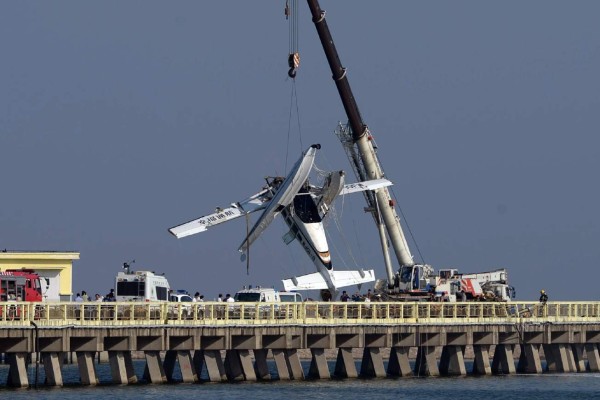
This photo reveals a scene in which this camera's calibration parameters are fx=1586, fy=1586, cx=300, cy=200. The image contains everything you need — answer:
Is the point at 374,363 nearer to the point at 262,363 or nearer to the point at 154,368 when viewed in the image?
the point at 262,363

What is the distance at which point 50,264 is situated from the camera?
351 ft

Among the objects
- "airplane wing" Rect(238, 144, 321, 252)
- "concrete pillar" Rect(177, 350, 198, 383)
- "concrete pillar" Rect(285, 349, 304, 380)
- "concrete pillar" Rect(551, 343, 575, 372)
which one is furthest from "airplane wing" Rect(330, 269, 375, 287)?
"concrete pillar" Rect(177, 350, 198, 383)

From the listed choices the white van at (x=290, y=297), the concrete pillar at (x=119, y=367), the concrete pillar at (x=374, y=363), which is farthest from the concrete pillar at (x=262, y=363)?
the concrete pillar at (x=119, y=367)

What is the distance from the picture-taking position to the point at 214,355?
75000 mm

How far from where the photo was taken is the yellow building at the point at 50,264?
4119 inches

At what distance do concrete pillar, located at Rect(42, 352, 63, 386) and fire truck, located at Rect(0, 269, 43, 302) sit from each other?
5.78 metres

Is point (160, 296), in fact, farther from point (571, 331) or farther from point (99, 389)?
point (571, 331)

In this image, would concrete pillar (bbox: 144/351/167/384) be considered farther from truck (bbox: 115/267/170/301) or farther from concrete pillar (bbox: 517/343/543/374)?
concrete pillar (bbox: 517/343/543/374)

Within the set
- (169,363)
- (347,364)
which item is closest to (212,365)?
(169,363)

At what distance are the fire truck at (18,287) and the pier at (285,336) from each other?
3.03m

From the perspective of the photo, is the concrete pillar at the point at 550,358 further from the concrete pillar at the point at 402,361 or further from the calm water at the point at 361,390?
the concrete pillar at the point at 402,361

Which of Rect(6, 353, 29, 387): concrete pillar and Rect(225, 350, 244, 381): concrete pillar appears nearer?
Rect(6, 353, 29, 387): concrete pillar

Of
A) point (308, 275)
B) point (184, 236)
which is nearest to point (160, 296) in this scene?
point (184, 236)

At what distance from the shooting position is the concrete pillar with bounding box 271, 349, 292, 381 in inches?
3014
